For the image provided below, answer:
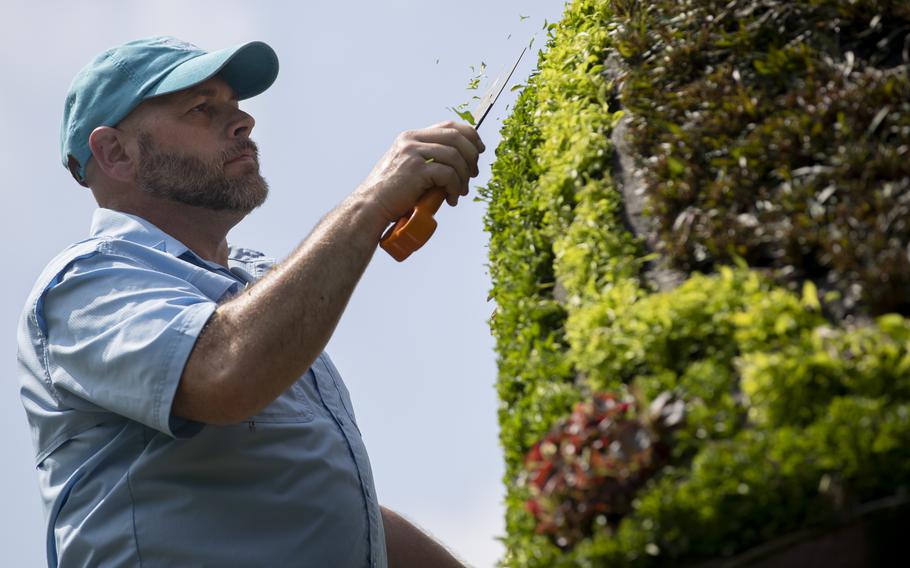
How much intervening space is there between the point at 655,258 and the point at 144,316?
5.36ft

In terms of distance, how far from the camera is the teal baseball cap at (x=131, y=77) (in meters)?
4.35

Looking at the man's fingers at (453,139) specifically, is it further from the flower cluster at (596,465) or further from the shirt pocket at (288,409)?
the flower cluster at (596,465)

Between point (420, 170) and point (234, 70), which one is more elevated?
point (234, 70)

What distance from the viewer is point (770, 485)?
1.79 meters

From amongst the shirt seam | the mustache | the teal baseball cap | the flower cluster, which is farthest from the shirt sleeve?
the flower cluster

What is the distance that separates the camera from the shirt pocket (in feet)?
11.2

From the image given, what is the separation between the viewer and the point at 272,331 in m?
3.03

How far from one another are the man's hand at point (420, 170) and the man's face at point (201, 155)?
1035mm

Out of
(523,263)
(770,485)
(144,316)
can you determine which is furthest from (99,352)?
(770,485)

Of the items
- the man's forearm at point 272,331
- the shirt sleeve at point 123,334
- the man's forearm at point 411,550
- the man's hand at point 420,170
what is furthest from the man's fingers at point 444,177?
the man's forearm at point 411,550

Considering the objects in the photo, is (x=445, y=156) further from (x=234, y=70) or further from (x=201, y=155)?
(x=234, y=70)

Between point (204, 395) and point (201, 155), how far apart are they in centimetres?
155

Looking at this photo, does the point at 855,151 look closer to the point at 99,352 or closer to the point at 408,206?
the point at 408,206

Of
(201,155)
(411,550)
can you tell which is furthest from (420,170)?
(411,550)
